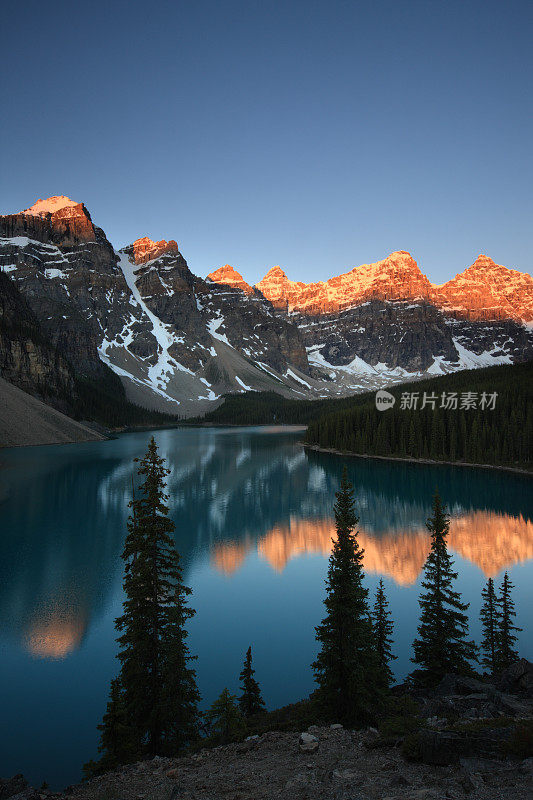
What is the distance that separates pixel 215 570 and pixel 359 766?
74.6ft

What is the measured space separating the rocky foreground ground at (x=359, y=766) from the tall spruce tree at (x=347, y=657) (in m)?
1.37

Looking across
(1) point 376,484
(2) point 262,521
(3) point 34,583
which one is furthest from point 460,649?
(1) point 376,484

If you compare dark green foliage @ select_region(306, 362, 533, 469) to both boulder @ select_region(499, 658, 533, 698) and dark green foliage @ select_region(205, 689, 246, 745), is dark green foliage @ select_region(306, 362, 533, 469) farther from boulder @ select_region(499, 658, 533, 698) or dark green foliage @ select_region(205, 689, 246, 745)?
dark green foliage @ select_region(205, 689, 246, 745)

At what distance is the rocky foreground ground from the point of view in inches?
275

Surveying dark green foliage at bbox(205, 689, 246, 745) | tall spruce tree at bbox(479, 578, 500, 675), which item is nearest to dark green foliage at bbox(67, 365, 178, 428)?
tall spruce tree at bbox(479, 578, 500, 675)

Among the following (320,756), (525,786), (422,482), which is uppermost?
(525,786)

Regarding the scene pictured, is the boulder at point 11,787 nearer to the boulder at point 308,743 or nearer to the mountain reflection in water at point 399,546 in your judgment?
the boulder at point 308,743

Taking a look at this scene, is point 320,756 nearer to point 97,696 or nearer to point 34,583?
point 97,696

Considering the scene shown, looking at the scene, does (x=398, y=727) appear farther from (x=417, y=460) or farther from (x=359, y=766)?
(x=417, y=460)

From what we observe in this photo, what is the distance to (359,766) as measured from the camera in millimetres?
8305

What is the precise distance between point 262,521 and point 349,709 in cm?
Result: 3185

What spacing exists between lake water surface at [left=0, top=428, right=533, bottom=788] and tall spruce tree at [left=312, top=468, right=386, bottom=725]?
13.6 ft

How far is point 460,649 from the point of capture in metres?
16.8

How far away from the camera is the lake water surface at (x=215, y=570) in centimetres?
1606
